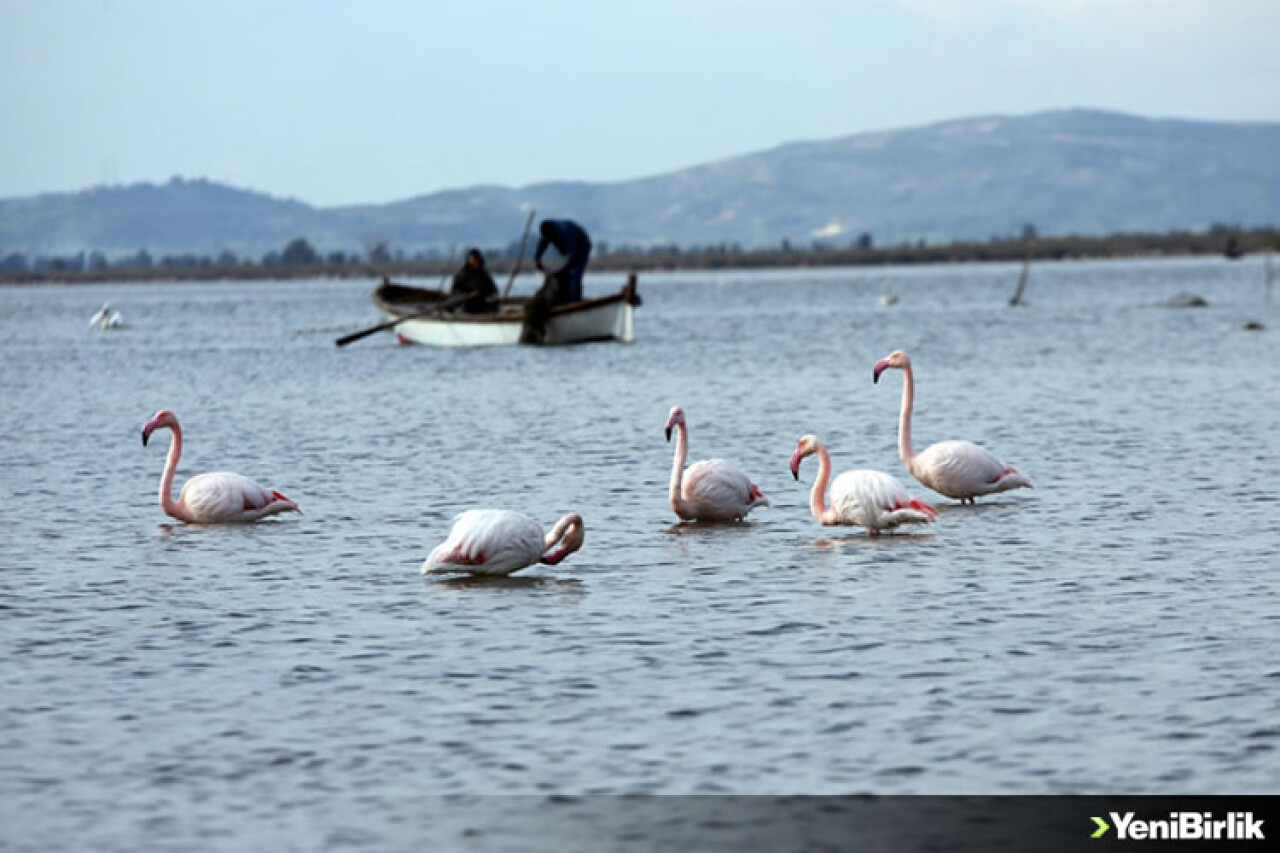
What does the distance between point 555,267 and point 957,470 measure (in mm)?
33854

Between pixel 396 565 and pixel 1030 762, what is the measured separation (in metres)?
7.28

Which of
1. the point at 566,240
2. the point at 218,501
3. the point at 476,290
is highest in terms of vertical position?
the point at 566,240

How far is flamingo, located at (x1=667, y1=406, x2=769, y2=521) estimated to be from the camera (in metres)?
16.7

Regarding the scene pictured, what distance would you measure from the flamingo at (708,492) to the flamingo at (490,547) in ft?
8.86

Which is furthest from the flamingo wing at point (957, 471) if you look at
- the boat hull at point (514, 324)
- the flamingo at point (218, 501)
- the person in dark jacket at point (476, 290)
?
the person in dark jacket at point (476, 290)

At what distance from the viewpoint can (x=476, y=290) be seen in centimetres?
5156

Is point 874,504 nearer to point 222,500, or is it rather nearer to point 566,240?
point 222,500

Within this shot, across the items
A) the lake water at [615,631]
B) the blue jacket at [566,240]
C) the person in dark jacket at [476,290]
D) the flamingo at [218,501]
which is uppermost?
the blue jacket at [566,240]

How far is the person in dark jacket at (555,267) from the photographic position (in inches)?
1960

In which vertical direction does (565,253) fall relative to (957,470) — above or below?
above

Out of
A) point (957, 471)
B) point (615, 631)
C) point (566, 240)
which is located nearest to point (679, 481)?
point (957, 471)

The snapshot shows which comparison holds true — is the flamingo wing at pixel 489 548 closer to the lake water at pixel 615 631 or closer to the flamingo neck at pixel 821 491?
the lake water at pixel 615 631

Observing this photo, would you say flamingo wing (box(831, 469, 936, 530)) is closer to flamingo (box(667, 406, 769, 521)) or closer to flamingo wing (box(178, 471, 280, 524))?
flamingo (box(667, 406, 769, 521))

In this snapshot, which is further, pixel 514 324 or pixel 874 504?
pixel 514 324
